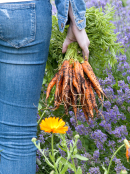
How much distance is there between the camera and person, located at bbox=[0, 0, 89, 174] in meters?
1.16

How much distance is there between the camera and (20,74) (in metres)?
1.25

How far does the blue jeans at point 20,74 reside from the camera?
116 cm

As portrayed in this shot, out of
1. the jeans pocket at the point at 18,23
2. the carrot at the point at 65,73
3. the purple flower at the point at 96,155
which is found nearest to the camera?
the jeans pocket at the point at 18,23

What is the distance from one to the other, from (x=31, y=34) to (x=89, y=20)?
27.4 inches

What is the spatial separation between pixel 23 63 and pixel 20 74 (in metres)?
0.06

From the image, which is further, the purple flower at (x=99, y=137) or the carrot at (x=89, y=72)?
the purple flower at (x=99, y=137)

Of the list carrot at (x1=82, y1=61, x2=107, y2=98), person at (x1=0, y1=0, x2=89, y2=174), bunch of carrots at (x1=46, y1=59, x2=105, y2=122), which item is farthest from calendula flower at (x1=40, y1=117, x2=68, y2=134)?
carrot at (x1=82, y1=61, x2=107, y2=98)

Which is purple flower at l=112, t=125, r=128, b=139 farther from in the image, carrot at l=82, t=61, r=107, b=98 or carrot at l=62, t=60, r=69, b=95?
carrot at l=62, t=60, r=69, b=95

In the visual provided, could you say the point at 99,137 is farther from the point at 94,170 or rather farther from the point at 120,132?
the point at 94,170

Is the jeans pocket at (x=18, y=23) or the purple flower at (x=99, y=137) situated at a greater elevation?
the jeans pocket at (x=18, y=23)

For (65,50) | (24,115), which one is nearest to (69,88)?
(65,50)

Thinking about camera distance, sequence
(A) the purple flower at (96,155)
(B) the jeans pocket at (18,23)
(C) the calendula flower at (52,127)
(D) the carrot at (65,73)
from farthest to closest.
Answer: (A) the purple flower at (96,155), (D) the carrot at (65,73), (B) the jeans pocket at (18,23), (C) the calendula flower at (52,127)

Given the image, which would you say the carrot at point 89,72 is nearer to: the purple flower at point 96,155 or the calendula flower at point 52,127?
the purple flower at point 96,155

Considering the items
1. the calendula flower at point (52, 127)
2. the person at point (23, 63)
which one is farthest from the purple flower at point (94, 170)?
the calendula flower at point (52, 127)
